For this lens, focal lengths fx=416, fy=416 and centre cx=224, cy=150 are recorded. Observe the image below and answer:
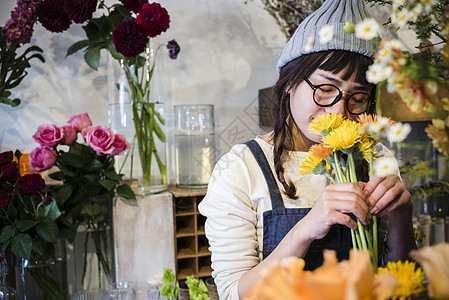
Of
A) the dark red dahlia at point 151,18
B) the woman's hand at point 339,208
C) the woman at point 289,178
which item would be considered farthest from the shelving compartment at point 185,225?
the woman's hand at point 339,208

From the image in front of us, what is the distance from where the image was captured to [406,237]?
79 cm

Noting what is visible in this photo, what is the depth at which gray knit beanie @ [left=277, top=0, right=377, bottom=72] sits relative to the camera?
0.85 meters

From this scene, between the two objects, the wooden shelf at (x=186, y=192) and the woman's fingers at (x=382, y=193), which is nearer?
the woman's fingers at (x=382, y=193)

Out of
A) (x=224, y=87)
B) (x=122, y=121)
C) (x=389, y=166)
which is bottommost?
(x=389, y=166)

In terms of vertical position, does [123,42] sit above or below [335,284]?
above

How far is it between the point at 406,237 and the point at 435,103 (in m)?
0.53

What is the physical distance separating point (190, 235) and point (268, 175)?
2.16ft

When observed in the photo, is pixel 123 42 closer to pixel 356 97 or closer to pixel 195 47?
pixel 195 47

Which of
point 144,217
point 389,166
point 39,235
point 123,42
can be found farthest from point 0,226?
point 389,166

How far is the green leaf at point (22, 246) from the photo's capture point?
1.23 m

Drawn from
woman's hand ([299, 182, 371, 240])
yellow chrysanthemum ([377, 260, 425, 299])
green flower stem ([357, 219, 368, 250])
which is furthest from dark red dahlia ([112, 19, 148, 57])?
yellow chrysanthemum ([377, 260, 425, 299])

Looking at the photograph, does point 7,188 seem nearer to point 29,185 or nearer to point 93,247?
point 29,185

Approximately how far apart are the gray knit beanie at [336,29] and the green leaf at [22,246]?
94cm

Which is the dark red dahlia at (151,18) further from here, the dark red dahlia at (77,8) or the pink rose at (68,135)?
the pink rose at (68,135)
